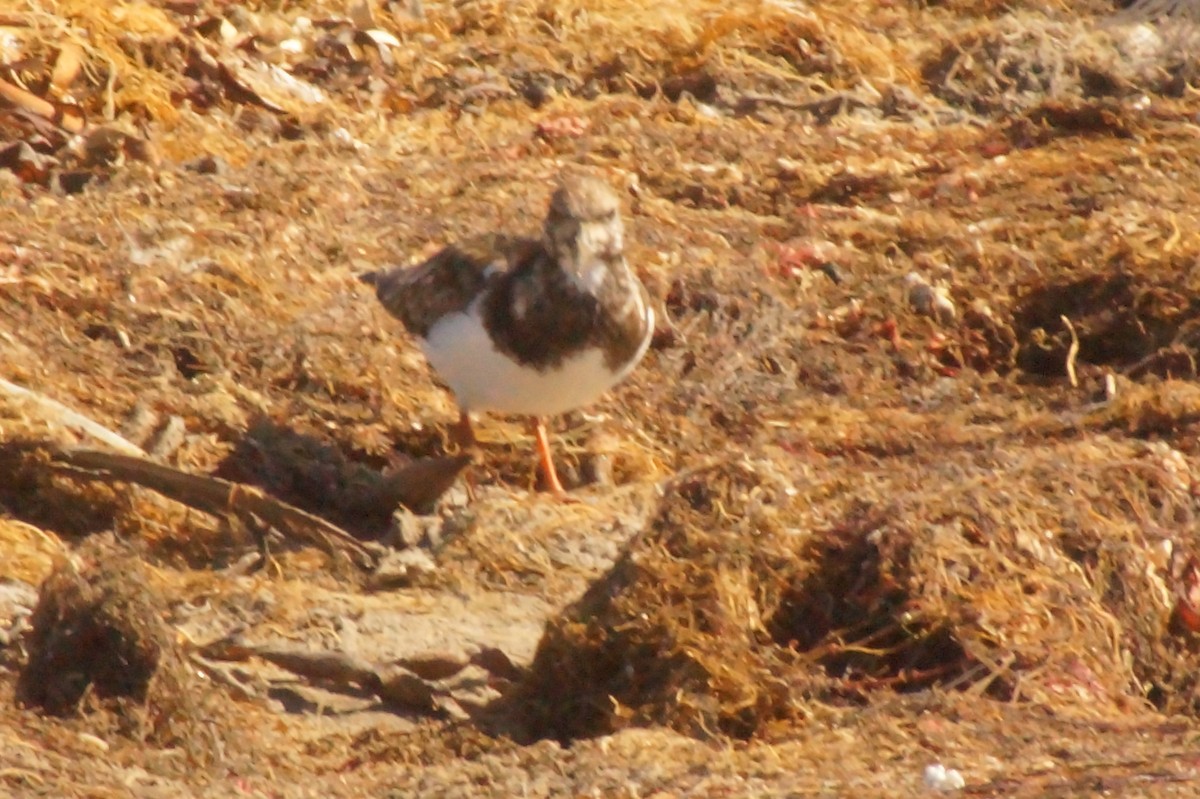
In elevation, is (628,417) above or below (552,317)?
below

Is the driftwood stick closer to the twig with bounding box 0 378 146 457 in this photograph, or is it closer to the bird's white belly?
the twig with bounding box 0 378 146 457

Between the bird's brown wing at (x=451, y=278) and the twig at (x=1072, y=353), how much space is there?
1.96m

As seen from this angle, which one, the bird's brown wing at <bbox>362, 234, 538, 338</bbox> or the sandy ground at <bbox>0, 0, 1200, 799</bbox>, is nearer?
the sandy ground at <bbox>0, 0, 1200, 799</bbox>

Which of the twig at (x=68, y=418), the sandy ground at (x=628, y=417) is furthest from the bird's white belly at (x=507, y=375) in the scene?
the twig at (x=68, y=418)

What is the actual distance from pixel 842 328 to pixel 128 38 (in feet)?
11.0

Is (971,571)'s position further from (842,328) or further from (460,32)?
(460,32)

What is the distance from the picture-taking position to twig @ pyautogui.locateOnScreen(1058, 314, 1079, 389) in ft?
22.8

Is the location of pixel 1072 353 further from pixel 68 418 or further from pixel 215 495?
pixel 68 418

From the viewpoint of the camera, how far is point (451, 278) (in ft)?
20.7

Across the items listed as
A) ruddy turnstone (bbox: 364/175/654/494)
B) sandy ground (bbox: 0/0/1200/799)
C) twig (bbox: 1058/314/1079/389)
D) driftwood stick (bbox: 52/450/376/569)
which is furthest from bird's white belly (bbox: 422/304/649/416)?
twig (bbox: 1058/314/1079/389)

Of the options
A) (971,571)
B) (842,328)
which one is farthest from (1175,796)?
(842,328)

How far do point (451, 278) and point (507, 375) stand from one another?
1.48 ft

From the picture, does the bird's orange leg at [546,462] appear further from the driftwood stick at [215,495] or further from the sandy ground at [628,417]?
the driftwood stick at [215,495]

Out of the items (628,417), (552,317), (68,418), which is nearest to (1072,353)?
(628,417)
